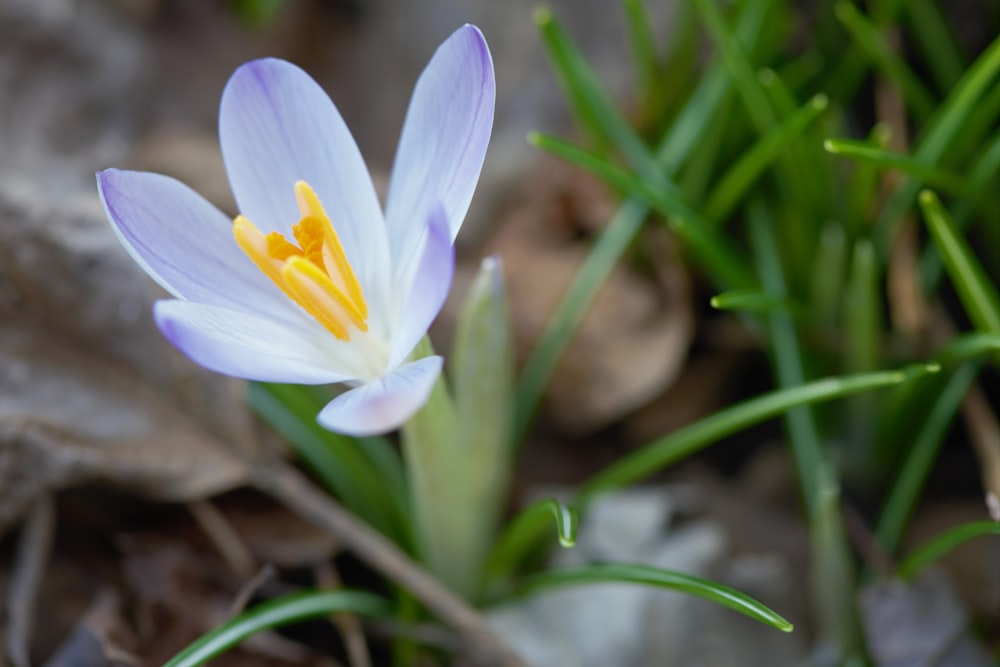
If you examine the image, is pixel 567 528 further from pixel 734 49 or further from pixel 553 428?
pixel 734 49

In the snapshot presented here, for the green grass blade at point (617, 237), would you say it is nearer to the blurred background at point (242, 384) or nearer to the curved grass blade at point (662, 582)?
the blurred background at point (242, 384)

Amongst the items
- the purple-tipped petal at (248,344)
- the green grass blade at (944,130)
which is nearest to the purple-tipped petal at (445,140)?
the purple-tipped petal at (248,344)

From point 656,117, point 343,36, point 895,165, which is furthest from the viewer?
point 343,36

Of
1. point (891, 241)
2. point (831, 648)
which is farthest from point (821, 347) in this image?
point (831, 648)

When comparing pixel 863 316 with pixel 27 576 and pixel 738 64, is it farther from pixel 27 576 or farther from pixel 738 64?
pixel 27 576

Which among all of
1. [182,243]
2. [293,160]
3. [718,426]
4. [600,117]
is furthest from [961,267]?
[182,243]
